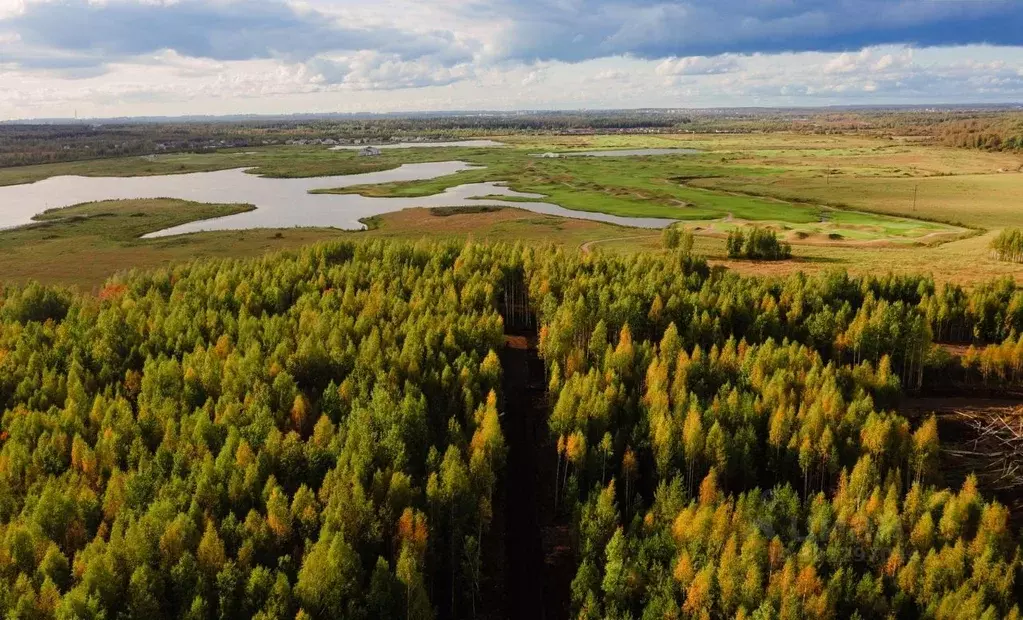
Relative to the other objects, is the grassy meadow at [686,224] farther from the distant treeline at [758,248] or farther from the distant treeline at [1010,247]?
the distant treeline at [758,248]

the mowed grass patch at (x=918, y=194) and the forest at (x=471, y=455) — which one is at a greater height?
the mowed grass patch at (x=918, y=194)

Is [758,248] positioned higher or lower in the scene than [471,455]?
higher

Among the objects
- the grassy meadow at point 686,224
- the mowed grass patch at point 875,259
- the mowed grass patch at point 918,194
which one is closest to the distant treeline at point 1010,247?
the grassy meadow at point 686,224

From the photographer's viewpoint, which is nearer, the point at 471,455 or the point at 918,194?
the point at 471,455

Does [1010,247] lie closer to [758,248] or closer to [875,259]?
[875,259]

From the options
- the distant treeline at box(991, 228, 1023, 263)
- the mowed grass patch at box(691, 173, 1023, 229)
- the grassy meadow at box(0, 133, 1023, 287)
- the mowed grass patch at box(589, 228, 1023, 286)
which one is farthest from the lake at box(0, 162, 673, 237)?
the distant treeline at box(991, 228, 1023, 263)

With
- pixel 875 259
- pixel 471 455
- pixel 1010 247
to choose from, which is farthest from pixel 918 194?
pixel 471 455

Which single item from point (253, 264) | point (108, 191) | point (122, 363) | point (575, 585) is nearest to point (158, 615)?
point (575, 585)

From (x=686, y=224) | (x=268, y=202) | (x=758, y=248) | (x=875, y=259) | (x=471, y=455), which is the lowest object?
(x=471, y=455)

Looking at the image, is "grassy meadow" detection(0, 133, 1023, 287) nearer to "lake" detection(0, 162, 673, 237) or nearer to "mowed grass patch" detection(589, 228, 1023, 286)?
"mowed grass patch" detection(589, 228, 1023, 286)

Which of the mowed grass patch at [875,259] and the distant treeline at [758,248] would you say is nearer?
the mowed grass patch at [875,259]
